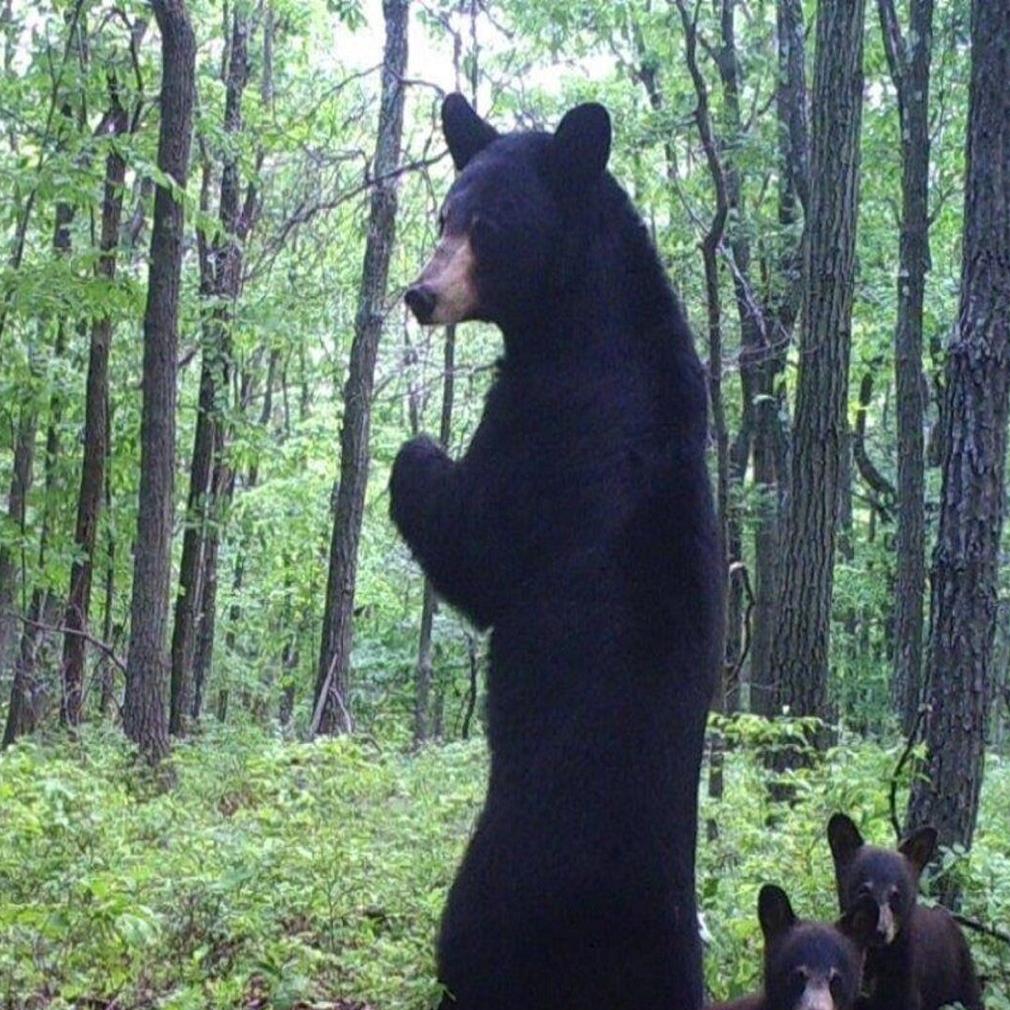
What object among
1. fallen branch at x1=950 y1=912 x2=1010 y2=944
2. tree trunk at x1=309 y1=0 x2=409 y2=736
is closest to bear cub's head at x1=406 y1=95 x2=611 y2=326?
fallen branch at x1=950 y1=912 x2=1010 y2=944

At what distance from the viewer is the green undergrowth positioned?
16.1 feet

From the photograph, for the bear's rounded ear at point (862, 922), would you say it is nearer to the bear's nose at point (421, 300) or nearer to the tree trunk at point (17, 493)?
the bear's nose at point (421, 300)

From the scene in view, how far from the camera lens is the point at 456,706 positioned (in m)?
40.9

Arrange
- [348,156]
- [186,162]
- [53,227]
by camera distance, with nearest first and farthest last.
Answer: [186,162] → [348,156] → [53,227]

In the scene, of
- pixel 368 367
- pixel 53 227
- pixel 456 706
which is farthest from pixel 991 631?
pixel 456 706

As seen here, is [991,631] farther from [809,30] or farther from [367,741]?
[809,30]

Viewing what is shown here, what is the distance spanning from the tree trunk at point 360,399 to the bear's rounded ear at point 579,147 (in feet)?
34.3

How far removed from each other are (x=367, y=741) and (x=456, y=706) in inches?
1038

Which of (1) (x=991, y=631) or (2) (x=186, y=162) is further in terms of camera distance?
(2) (x=186, y=162)

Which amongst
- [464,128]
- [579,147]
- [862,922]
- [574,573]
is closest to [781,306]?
[862,922]

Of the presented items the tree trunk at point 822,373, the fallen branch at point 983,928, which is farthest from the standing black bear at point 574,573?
the tree trunk at point 822,373

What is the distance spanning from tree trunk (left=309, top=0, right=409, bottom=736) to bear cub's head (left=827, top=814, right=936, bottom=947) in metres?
9.48

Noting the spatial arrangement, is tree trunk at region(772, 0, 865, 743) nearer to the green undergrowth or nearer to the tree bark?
the green undergrowth

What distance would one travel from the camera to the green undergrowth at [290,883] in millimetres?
4898
